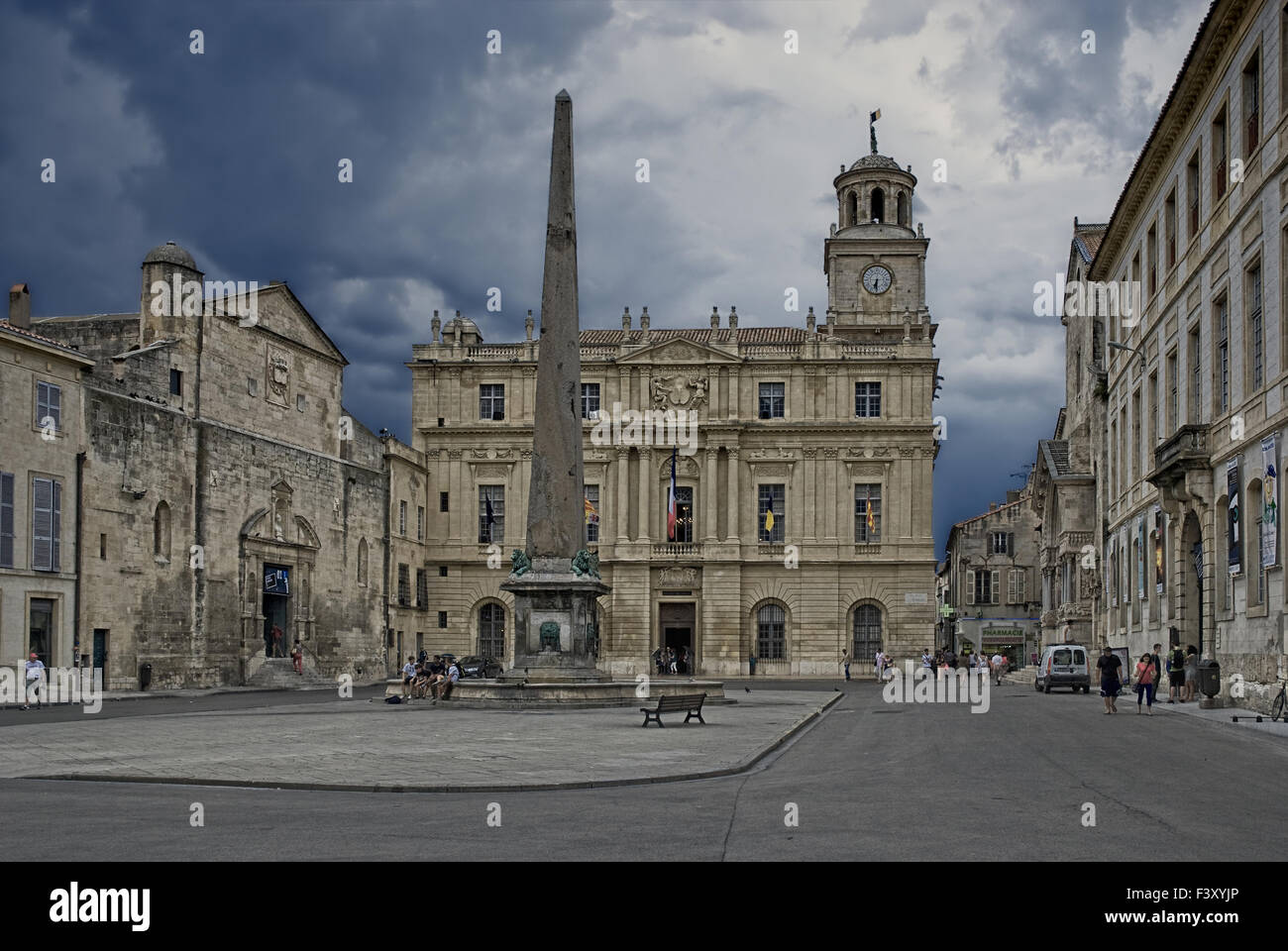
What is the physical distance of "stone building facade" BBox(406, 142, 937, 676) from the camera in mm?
62875

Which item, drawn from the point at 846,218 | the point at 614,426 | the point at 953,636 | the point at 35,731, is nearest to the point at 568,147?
the point at 35,731

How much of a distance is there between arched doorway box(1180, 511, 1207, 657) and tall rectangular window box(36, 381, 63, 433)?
28262 mm

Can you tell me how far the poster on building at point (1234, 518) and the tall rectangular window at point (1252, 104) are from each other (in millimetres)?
6330

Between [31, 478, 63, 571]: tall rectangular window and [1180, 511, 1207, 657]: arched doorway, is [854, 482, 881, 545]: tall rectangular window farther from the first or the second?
[31, 478, 63, 571]: tall rectangular window

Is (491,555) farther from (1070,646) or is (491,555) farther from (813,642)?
(1070,646)

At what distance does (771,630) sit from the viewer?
63.4 m

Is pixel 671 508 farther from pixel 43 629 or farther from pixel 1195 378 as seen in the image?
pixel 43 629

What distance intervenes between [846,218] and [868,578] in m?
24.5

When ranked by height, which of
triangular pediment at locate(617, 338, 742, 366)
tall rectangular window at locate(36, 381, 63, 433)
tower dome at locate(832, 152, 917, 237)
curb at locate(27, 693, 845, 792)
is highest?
tower dome at locate(832, 152, 917, 237)

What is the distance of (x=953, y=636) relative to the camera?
8969cm

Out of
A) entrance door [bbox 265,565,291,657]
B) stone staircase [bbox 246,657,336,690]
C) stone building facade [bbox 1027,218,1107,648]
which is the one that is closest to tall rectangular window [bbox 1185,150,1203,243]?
stone building facade [bbox 1027,218,1107,648]

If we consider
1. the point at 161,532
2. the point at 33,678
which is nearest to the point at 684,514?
the point at 161,532

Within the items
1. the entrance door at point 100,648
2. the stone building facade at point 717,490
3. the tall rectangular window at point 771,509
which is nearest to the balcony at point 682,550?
the stone building facade at point 717,490

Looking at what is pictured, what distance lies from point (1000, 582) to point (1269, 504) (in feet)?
200
